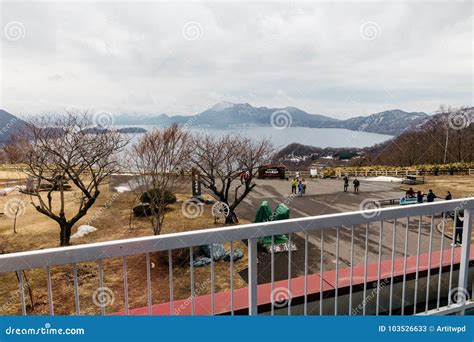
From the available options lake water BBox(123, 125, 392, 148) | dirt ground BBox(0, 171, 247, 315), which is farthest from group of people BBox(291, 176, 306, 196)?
dirt ground BBox(0, 171, 247, 315)

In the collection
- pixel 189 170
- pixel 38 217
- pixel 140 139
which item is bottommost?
pixel 38 217

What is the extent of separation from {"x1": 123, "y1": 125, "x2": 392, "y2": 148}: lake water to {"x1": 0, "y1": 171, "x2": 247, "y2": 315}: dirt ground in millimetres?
4424

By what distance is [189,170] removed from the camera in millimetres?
14375

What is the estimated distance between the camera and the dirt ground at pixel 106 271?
6.83 metres

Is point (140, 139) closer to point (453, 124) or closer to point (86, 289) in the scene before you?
point (86, 289)

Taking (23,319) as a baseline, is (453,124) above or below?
above

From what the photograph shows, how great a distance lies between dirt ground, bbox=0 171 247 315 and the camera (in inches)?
269

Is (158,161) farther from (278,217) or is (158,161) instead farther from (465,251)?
(465,251)

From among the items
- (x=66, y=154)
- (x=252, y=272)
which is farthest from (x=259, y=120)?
(x=252, y=272)

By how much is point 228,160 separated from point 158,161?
3.28 metres

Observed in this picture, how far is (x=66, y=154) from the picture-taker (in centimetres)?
1205

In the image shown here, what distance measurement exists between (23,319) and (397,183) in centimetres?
2580

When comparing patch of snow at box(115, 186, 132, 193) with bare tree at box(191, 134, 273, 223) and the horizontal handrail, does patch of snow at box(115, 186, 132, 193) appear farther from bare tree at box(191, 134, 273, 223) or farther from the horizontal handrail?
the horizontal handrail

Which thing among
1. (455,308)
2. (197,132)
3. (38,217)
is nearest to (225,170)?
(197,132)
